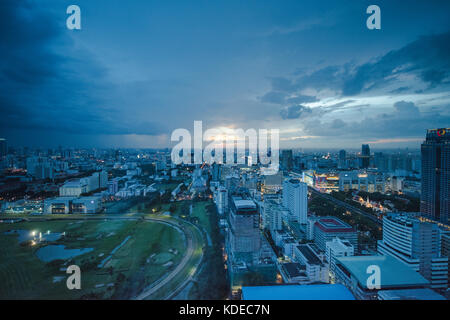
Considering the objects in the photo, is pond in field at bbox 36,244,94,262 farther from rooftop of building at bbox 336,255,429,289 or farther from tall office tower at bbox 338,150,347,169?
tall office tower at bbox 338,150,347,169

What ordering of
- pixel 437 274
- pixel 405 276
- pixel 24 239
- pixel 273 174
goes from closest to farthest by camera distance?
pixel 405 276 < pixel 437 274 < pixel 24 239 < pixel 273 174

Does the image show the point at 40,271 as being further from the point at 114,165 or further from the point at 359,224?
the point at 359,224

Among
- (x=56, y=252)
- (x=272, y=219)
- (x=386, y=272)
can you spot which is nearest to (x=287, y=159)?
(x=272, y=219)

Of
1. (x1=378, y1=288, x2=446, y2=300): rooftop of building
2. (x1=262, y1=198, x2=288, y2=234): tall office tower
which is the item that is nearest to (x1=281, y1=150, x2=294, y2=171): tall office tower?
(x1=262, y1=198, x2=288, y2=234): tall office tower

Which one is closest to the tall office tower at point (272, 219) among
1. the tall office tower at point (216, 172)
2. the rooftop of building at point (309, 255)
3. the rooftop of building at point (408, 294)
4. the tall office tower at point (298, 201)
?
the tall office tower at point (298, 201)
